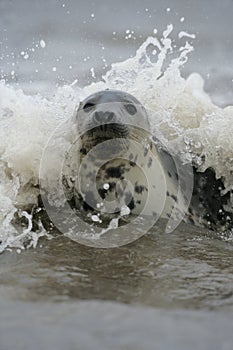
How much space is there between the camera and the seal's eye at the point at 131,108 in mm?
4000

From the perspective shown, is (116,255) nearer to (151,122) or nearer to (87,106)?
(87,106)

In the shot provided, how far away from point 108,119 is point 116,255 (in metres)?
1.09

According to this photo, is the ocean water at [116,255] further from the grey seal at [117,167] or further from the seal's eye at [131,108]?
the seal's eye at [131,108]

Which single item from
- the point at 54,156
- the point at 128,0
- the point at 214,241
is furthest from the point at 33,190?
the point at 128,0

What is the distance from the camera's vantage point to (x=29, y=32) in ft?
35.3

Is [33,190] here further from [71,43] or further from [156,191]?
[71,43]

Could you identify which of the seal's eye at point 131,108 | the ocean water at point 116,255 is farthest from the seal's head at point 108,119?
the ocean water at point 116,255

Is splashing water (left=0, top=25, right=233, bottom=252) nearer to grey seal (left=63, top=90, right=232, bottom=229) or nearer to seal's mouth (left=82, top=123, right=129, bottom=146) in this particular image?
grey seal (left=63, top=90, right=232, bottom=229)

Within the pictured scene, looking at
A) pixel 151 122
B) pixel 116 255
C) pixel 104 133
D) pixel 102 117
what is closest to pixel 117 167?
pixel 104 133

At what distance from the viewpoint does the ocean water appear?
1.82m

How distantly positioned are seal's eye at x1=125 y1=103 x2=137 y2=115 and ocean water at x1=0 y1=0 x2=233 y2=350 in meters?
0.36

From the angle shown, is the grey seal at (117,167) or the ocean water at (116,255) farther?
the grey seal at (117,167)

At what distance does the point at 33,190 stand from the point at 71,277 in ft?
5.30

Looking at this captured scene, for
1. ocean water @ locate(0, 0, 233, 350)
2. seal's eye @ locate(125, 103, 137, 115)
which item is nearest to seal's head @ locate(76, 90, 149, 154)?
seal's eye @ locate(125, 103, 137, 115)
